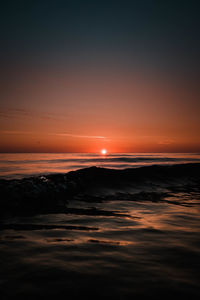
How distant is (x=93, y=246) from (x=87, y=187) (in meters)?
4.13

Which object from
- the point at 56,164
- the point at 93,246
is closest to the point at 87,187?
the point at 93,246

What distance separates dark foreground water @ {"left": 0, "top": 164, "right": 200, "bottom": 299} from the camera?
5.34 feet

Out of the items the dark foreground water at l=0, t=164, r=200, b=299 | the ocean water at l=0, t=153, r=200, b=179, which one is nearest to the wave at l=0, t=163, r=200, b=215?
the dark foreground water at l=0, t=164, r=200, b=299

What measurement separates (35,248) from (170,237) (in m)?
1.72

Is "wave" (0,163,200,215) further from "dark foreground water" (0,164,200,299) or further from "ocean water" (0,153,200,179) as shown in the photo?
"ocean water" (0,153,200,179)

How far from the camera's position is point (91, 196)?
18.5 ft

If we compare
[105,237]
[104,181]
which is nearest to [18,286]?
[105,237]

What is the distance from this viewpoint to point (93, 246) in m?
2.40

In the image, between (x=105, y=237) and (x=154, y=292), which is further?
(x=105, y=237)

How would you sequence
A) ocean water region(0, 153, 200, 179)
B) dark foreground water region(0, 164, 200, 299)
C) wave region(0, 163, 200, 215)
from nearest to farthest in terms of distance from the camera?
dark foreground water region(0, 164, 200, 299) → wave region(0, 163, 200, 215) → ocean water region(0, 153, 200, 179)

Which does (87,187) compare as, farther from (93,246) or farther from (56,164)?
(56,164)

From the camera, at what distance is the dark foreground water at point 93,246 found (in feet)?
5.34

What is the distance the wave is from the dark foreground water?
0.11 feet

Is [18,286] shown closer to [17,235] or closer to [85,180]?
[17,235]
